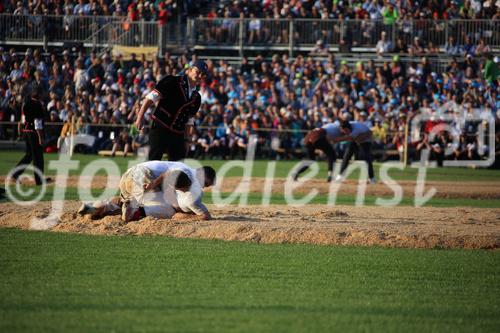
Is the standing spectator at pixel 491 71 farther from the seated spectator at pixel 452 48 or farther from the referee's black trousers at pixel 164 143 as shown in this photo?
the referee's black trousers at pixel 164 143

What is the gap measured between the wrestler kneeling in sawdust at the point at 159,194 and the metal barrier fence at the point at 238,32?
70.4ft

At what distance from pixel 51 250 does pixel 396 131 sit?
21.0 metres

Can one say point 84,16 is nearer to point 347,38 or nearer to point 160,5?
point 160,5

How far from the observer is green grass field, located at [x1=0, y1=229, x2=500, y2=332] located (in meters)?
7.10

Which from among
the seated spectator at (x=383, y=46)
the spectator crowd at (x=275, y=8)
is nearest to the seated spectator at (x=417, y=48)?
the seated spectator at (x=383, y=46)

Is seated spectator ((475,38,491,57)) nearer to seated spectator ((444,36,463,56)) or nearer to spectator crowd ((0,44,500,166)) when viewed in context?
spectator crowd ((0,44,500,166))

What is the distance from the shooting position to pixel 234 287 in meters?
8.55

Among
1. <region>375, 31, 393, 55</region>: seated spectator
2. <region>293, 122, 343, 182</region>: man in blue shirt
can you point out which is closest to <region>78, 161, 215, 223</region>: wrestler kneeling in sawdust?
<region>293, 122, 343, 182</region>: man in blue shirt

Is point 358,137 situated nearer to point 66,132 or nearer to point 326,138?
point 326,138

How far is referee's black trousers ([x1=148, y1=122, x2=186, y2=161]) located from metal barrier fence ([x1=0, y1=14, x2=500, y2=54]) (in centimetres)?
2089

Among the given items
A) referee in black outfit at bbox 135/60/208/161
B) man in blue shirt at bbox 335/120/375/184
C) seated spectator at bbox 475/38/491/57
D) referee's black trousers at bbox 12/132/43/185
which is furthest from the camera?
seated spectator at bbox 475/38/491/57

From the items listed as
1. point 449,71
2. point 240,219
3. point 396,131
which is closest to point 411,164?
point 396,131

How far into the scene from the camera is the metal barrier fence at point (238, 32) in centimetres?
3247

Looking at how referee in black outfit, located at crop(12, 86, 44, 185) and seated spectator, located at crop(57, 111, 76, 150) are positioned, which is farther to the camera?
seated spectator, located at crop(57, 111, 76, 150)
